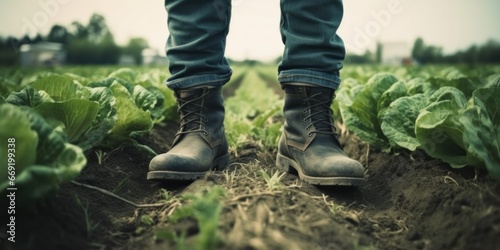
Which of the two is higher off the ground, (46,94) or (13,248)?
(46,94)

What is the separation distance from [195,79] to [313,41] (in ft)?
2.18

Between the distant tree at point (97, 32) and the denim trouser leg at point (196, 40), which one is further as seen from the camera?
the distant tree at point (97, 32)

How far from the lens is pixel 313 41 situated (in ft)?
6.93

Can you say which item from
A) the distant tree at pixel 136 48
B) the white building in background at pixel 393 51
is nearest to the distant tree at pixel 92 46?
the distant tree at pixel 136 48

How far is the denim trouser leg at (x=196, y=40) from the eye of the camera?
2.17m

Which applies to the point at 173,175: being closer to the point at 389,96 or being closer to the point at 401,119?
the point at 401,119

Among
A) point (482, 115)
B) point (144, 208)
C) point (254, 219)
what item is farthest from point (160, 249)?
point (482, 115)

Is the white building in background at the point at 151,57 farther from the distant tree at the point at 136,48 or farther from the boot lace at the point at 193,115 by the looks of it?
the boot lace at the point at 193,115

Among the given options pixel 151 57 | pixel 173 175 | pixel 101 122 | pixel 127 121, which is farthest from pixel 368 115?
pixel 151 57

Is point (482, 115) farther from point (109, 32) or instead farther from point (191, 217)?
point (109, 32)

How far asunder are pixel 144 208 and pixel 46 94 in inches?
30.9

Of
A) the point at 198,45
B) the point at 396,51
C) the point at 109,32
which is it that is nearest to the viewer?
the point at 198,45

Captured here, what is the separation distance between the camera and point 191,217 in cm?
149

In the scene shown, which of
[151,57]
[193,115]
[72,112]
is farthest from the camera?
[151,57]
